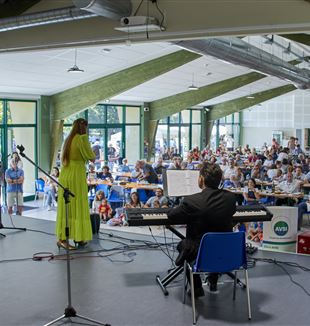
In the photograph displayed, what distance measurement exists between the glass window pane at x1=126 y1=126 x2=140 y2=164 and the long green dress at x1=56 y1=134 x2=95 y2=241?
1315cm

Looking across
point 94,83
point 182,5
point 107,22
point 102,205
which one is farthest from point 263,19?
point 94,83

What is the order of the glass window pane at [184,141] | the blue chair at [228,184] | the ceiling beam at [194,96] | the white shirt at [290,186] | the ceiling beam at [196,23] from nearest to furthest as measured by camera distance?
the ceiling beam at [196,23] → the white shirt at [290,186] → the blue chair at [228,184] → the ceiling beam at [194,96] → the glass window pane at [184,141]

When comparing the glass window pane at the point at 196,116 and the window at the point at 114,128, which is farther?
the glass window pane at the point at 196,116

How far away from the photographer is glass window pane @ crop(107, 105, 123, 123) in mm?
18103

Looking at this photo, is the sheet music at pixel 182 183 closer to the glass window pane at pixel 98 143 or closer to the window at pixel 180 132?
the glass window pane at pixel 98 143

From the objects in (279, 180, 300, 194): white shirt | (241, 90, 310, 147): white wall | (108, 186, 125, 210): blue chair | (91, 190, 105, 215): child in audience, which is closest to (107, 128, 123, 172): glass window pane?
(108, 186, 125, 210): blue chair

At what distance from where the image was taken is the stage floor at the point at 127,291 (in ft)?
13.7

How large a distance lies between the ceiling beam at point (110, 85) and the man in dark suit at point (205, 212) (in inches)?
334

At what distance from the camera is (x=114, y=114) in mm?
18406

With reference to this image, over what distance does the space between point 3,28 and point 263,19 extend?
9.68 feet

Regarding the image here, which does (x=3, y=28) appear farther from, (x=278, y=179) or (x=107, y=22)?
(x=278, y=179)

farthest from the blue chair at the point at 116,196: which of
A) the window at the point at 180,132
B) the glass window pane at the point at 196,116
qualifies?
the glass window pane at the point at 196,116

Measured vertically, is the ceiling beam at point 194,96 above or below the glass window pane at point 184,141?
above

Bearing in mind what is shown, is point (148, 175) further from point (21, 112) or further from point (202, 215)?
point (202, 215)
